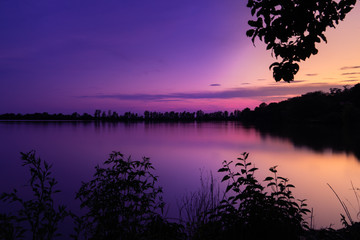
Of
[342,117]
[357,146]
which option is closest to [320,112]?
[342,117]

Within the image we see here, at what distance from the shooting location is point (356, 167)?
715 inches

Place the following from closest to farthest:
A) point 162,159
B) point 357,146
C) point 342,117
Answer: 1. point 162,159
2. point 357,146
3. point 342,117

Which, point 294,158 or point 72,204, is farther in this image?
point 294,158

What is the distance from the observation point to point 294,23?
3510mm

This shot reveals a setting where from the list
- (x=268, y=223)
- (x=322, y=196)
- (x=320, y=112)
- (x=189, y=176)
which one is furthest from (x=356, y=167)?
(x=320, y=112)

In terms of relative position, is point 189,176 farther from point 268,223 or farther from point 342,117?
point 342,117

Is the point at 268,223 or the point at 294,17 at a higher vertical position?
the point at 294,17

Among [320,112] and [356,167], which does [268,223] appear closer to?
[356,167]

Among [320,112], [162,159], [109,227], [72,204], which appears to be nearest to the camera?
[109,227]

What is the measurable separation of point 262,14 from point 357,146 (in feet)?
108

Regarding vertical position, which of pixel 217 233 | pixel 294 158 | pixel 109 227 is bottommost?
pixel 294 158

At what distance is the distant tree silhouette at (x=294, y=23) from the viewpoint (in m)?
3.49

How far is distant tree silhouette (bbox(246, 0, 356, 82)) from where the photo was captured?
3.49 meters

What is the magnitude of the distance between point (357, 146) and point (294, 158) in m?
12.3
